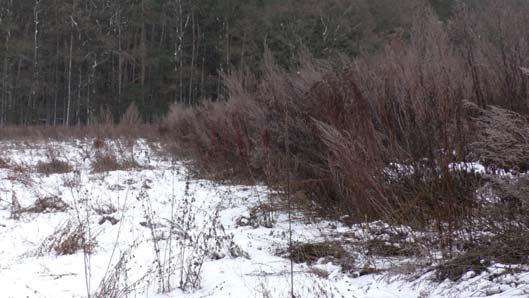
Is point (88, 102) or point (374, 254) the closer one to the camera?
point (374, 254)

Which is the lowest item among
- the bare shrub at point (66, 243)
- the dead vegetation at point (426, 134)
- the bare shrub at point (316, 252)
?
the bare shrub at point (66, 243)

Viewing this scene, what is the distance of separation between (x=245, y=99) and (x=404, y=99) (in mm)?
4455

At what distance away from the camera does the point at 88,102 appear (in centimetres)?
3033

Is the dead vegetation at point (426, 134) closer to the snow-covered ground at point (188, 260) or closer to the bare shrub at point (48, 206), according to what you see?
the snow-covered ground at point (188, 260)

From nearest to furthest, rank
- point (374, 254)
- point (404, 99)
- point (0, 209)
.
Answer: point (374, 254) < point (404, 99) < point (0, 209)

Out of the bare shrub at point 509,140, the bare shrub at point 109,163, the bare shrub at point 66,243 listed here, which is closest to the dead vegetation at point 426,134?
the bare shrub at point 509,140

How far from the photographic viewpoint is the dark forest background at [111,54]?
96.9ft

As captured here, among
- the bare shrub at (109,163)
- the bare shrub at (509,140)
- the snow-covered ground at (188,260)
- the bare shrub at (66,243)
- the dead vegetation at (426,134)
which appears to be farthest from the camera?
the bare shrub at (109,163)

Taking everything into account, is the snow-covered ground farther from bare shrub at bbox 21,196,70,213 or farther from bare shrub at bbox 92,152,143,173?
bare shrub at bbox 92,152,143,173

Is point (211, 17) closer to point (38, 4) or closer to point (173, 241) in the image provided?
point (38, 4)

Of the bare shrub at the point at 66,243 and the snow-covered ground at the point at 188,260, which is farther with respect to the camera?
the bare shrub at the point at 66,243

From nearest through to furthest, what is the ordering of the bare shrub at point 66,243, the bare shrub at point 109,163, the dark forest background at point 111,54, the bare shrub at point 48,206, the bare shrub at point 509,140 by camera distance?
the bare shrub at point 509,140, the bare shrub at point 66,243, the bare shrub at point 48,206, the bare shrub at point 109,163, the dark forest background at point 111,54

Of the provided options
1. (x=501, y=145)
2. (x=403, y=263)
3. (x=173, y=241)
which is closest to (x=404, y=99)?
(x=501, y=145)

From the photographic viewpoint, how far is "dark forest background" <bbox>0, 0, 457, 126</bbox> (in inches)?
1163
